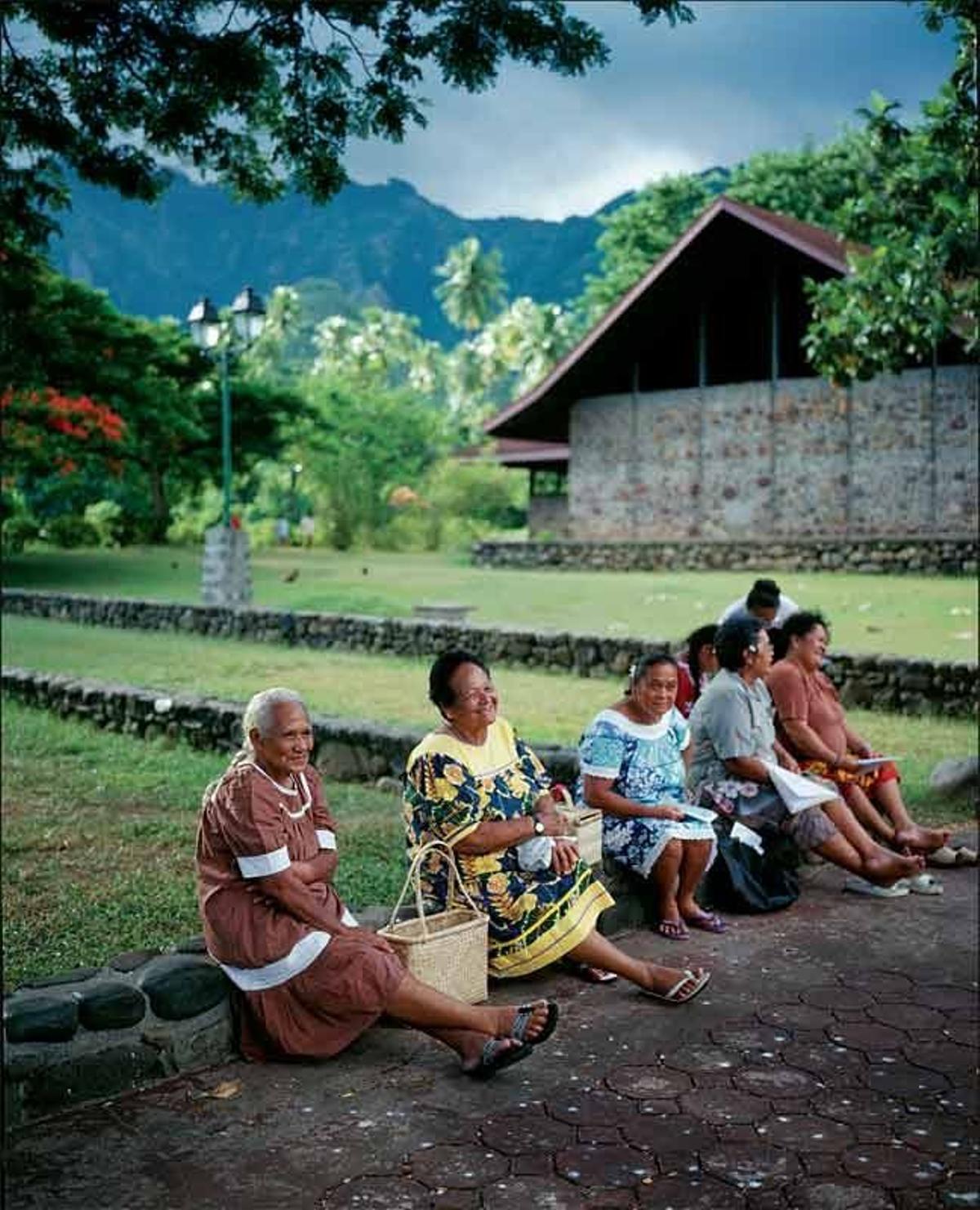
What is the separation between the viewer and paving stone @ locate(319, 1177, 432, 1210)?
2848mm

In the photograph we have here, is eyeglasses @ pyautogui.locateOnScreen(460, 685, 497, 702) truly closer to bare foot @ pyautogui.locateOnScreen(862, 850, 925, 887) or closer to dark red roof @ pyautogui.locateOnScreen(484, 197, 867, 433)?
bare foot @ pyautogui.locateOnScreen(862, 850, 925, 887)

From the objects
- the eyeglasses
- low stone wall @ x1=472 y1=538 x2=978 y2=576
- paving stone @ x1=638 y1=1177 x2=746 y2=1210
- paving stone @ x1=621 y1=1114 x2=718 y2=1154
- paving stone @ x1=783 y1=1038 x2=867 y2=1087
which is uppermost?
low stone wall @ x1=472 y1=538 x2=978 y2=576

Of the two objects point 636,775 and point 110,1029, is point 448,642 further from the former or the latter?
point 110,1029

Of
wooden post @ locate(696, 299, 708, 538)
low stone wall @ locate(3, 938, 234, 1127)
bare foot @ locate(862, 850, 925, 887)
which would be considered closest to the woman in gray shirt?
bare foot @ locate(862, 850, 925, 887)

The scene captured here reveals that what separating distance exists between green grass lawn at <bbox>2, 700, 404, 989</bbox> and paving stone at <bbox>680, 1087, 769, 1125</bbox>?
6.57ft

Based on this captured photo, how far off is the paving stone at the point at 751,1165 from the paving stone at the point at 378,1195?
668 millimetres

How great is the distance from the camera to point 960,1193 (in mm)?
2938

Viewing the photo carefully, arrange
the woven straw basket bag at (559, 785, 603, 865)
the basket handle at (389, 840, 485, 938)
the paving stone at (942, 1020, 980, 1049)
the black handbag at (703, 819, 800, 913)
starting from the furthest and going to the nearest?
the black handbag at (703, 819, 800, 913), the woven straw basket bag at (559, 785, 603, 865), the basket handle at (389, 840, 485, 938), the paving stone at (942, 1020, 980, 1049)

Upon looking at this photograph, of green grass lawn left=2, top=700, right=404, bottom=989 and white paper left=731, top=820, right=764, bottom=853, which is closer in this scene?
green grass lawn left=2, top=700, right=404, bottom=989

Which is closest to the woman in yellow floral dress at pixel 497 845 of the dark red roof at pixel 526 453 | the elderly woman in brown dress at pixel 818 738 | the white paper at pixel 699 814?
the white paper at pixel 699 814

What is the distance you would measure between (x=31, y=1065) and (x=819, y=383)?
23.3 metres

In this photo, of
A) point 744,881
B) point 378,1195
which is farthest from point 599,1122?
point 744,881

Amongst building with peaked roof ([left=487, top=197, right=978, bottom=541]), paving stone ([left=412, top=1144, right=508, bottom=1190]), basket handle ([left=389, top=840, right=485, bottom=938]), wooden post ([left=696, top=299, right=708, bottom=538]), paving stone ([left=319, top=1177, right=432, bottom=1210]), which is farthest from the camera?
wooden post ([left=696, top=299, right=708, bottom=538])

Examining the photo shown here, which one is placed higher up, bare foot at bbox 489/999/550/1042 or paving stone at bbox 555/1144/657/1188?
bare foot at bbox 489/999/550/1042
